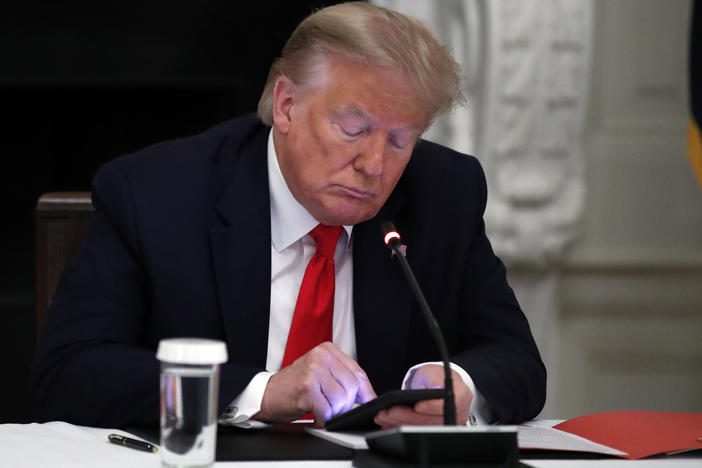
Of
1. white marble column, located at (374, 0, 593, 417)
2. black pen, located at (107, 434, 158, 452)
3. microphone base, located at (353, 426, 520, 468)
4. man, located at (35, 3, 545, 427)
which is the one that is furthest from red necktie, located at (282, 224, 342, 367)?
white marble column, located at (374, 0, 593, 417)

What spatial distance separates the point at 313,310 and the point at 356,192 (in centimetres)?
23

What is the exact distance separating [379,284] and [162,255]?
40cm

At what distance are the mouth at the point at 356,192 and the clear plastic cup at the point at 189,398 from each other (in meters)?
0.73

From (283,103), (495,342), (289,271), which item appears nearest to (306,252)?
(289,271)

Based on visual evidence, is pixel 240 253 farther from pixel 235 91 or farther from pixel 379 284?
pixel 235 91

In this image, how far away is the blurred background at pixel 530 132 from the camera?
308 cm

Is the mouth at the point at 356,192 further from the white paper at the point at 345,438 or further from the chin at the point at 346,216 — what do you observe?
the white paper at the point at 345,438

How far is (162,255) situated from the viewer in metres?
1.80

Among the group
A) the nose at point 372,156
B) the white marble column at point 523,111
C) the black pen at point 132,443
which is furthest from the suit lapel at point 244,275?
the white marble column at point 523,111

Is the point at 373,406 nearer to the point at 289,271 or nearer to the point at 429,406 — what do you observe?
the point at 429,406

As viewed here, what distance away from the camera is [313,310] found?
5.98 ft

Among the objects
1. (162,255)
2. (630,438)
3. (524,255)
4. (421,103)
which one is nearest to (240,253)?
(162,255)

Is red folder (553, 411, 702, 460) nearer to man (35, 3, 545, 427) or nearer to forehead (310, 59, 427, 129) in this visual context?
man (35, 3, 545, 427)

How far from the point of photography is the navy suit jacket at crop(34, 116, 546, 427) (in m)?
1.67
